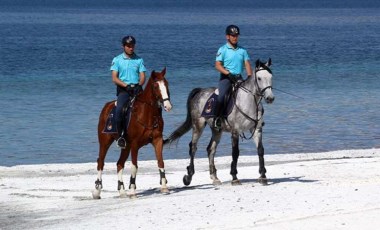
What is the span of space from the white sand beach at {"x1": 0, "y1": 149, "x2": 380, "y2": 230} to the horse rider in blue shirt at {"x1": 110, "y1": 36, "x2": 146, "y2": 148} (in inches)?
61.3

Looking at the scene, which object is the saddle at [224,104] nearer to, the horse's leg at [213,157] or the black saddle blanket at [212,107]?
the black saddle blanket at [212,107]

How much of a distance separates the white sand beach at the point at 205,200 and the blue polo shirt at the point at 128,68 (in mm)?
1994

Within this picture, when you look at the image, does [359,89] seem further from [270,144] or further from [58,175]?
[58,175]

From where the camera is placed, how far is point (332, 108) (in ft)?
137

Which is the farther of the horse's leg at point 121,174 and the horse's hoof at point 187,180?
the horse's hoof at point 187,180

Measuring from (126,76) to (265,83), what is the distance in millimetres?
2329

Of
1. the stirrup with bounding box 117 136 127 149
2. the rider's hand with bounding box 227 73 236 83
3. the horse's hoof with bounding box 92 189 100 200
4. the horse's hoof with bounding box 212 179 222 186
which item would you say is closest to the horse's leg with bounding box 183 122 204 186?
the horse's hoof with bounding box 212 179 222 186

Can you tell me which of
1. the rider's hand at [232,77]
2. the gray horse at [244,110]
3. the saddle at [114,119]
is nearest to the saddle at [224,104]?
the gray horse at [244,110]

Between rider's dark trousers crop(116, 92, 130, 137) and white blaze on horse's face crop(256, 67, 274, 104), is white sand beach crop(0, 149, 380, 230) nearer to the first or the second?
rider's dark trousers crop(116, 92, 130, 137)

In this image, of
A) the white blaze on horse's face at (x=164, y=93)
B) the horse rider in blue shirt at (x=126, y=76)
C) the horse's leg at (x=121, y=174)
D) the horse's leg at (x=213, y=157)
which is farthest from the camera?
the horse's leg at (x=213, y=157)

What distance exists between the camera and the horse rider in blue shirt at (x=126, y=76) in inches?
721

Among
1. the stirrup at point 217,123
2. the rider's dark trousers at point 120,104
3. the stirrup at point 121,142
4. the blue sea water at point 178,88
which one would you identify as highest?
the rider's dark trousers at point 120,104

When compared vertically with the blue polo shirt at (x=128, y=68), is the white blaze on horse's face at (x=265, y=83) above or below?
below

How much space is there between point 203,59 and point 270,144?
44416 mm
